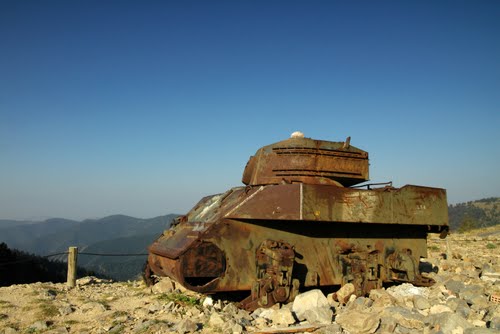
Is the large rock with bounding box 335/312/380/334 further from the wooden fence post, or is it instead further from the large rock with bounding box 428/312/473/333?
the wooden fence post

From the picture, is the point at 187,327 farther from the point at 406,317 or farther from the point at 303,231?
the point at 406,317

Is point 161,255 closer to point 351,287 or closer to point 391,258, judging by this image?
point 351,287

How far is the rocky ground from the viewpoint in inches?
185

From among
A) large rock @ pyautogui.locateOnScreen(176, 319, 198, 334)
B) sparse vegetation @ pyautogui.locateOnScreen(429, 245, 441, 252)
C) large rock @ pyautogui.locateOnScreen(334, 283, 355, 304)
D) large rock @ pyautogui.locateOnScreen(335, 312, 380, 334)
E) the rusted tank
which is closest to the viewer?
large rock @ pyautogui.locateOnScreen(335, 312, 380, 334)

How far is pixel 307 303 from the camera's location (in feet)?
17.9

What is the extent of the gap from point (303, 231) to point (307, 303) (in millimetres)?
1088

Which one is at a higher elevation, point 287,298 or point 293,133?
point 293,133

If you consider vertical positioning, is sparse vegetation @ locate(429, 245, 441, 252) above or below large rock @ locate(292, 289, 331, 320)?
above

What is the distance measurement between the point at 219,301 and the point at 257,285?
0.79m

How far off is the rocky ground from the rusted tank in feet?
1.16

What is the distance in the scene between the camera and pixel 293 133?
7.67m

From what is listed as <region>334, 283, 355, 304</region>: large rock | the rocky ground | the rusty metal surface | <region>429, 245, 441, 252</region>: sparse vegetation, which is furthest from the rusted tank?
<region>429, 245, 441, 252</region>: sparse vegetation

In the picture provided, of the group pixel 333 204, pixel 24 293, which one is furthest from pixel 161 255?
pixel 24 293

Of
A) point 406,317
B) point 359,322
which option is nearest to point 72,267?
point 359,322
